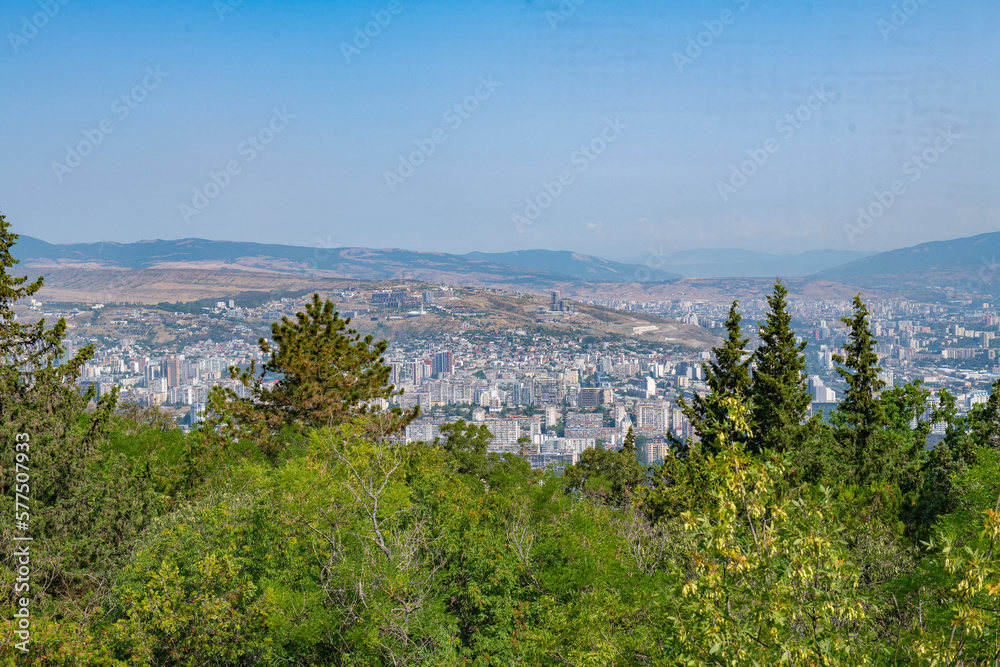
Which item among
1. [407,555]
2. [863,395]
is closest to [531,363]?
[863,395]

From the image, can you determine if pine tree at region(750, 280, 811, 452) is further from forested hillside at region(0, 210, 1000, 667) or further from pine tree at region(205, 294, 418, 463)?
pine tree at region(205, 294, 418, 463)

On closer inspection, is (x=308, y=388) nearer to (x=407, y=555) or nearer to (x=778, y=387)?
(x=407, y=555)

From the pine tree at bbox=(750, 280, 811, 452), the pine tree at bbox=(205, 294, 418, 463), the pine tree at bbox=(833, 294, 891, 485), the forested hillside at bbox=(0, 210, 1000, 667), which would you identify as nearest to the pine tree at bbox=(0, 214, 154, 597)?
the forested hillside at bbox=(0, 210, 1000, 667)

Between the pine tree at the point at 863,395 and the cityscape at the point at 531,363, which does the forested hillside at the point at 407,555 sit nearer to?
the pine tree at the point at 863,395

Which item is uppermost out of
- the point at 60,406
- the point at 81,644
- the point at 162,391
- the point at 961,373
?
the point at 60,406

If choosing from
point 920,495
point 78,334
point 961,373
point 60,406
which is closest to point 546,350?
point 961,373

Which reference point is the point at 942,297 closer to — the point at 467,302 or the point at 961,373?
the point at 961,373
